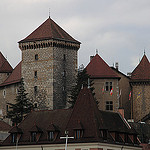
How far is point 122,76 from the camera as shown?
107 m

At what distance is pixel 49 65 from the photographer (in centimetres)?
9638

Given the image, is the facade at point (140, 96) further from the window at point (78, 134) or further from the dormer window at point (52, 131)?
the window at point (78, 134)

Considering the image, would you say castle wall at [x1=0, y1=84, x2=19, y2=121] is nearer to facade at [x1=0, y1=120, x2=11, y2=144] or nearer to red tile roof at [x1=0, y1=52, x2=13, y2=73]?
red tile roof at [x1=0, y1=52, x2=13, y2=73]

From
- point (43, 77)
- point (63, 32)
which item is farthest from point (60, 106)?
point (63, 32)

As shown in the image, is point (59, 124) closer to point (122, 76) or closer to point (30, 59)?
point (30, 59)

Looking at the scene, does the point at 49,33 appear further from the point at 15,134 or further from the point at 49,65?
the point at 15,134

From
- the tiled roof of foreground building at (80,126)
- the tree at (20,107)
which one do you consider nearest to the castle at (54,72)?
the tree at (20,107)

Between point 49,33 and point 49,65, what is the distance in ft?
15.1

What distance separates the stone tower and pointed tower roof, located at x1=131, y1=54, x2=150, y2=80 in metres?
11.3

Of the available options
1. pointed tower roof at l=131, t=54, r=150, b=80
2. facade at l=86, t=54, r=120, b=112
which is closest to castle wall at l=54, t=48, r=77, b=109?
facade at l=86, t=54, r=120, b=112

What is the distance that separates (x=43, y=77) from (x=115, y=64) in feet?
67.8

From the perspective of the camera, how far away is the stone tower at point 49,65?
95.6 metres

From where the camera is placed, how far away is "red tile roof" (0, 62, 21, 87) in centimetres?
10179

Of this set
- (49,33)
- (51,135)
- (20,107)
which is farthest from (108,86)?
(51,135)
